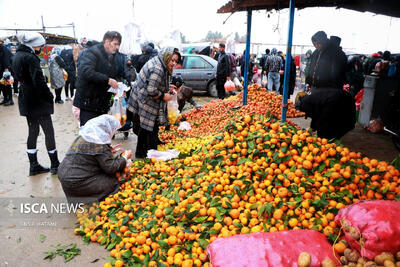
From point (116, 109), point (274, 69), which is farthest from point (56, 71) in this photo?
point (274, 69)

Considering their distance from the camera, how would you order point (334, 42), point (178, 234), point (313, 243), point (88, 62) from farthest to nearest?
point (334, 42) → point (88, 62) → point (178, 234) → point (313, 243)

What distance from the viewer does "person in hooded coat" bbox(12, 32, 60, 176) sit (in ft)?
13.0

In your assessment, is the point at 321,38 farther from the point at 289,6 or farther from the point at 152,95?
the point at 152,95

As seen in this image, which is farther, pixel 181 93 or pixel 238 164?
pixel 181 93

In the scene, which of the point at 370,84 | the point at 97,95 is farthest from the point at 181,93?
the point at 370,84

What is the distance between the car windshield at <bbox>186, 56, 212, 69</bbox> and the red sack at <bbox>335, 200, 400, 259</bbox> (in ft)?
33.0

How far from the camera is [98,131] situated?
3.16 metres

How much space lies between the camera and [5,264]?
258 cm

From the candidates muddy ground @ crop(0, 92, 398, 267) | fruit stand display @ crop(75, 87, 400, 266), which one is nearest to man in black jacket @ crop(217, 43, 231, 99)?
muddy ground @ crop(0, 92, 398, 267)

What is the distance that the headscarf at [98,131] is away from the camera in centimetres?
313

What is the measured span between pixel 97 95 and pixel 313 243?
11.5 feet

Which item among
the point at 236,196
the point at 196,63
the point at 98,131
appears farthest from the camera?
the point at 196,63

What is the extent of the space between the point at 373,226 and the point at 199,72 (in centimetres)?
1023

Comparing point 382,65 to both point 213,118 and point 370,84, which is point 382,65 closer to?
point 370,84
